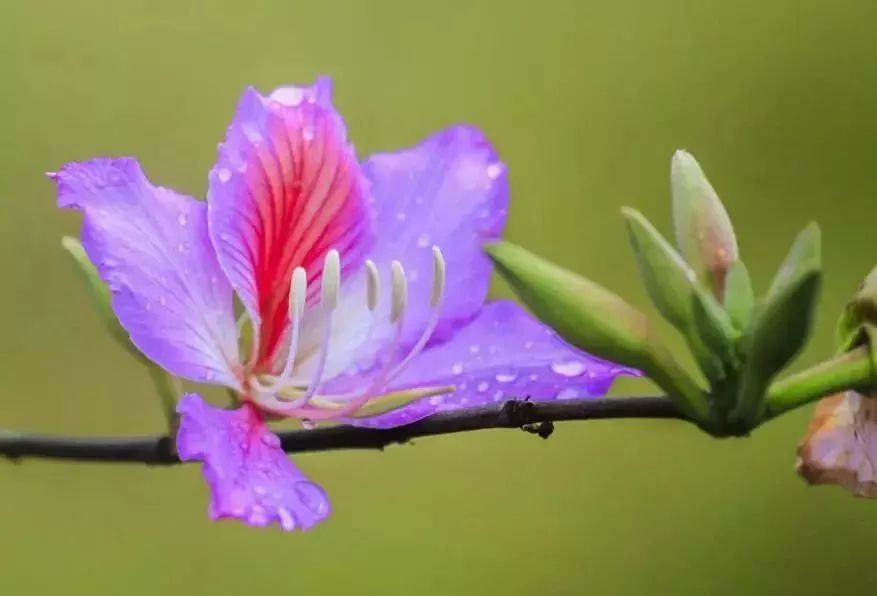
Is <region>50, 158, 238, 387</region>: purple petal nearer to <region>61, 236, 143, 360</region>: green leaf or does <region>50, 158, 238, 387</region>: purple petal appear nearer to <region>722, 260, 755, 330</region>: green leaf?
<region>61, 236, 143, 360</region>: green leaf

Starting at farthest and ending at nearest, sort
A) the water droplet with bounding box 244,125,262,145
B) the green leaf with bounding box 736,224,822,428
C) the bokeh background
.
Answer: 1. the bokeh background
2. the water droplet with bounding box 244,125,262,145
3. the green leaf with bounding box 736,224,822,428

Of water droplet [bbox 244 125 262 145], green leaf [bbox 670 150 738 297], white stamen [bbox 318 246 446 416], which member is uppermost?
water droplet [bbox 244 125 262 145]

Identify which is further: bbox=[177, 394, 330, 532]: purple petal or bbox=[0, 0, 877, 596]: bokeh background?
bbox=[0, 0, 877, 596]: bokeh background

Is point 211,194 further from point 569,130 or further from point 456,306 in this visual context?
point 569,130

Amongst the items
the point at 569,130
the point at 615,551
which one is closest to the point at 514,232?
the point at 569,130

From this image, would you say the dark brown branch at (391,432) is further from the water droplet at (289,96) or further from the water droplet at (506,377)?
the water droplet at (289,96)

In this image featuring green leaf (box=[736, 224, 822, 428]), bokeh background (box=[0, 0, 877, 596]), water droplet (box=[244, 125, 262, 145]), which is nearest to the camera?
green leaf (box=[736, 224, 822, 428])

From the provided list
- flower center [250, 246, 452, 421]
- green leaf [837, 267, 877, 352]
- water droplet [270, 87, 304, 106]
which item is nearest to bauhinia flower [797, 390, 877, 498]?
green leaf [837, 267, 877, 352]
